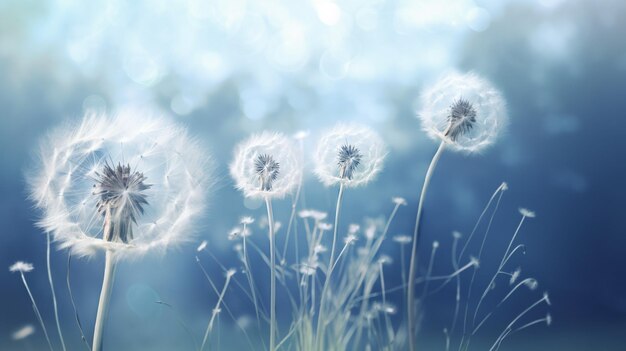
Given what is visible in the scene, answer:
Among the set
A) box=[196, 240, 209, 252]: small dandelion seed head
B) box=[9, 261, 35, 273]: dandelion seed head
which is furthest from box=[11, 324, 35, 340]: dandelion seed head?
box=[196, 240, 209, 252]: small dandelion seed head

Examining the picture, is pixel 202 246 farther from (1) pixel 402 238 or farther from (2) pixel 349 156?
(1) pixel 402 238

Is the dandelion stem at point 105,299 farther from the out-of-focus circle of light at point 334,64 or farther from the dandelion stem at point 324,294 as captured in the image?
the out-of-focus circle of light at point 334,64

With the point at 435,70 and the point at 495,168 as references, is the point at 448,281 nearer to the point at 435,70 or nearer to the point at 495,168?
the point at 495,168

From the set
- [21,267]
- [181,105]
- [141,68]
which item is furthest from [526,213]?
[21,267]

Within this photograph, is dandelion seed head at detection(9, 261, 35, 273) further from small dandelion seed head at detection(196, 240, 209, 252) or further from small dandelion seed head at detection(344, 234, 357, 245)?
small dandelion seed head at detection(344, 234, 357, 245)

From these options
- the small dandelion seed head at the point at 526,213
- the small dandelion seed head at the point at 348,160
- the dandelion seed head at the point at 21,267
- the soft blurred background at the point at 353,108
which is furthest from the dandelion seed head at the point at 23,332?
the small dandelion seed head at the point at 526,213

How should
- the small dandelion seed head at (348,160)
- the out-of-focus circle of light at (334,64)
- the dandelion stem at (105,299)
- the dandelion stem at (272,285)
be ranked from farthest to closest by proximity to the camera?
the out-of-focus circle of light at (334,64) → the small dandelion seed head at (348,160) → the dandelion stem at (272,285) → the dandelion stem at (105,299)

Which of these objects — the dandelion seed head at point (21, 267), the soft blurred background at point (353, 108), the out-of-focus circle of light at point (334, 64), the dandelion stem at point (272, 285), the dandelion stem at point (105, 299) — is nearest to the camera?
the dandelion stem at point (105, 299)
